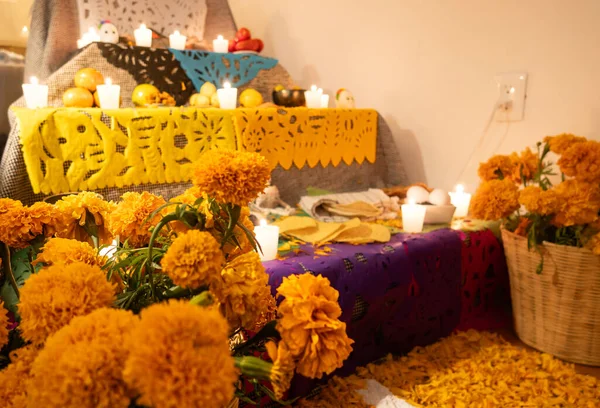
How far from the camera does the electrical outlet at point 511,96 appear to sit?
1.39 meters

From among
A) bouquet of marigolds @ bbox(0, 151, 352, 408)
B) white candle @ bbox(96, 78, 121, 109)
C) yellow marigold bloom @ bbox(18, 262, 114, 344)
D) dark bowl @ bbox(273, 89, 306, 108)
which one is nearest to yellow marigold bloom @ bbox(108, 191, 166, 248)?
bouquet of marigolds @ bbox(0, 151, 352, 408)

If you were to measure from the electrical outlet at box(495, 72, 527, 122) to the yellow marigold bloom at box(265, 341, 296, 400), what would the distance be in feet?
4.39

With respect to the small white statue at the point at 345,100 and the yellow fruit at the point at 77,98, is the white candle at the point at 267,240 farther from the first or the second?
the small white statue at the point at 345,100

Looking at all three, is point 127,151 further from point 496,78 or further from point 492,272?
point 496,78

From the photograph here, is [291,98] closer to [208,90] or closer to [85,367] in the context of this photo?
[208,90]

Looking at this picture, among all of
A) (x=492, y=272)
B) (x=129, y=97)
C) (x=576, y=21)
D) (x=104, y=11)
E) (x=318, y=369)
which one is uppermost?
(x=104, y=11)

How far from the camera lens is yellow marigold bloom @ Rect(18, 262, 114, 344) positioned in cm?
30

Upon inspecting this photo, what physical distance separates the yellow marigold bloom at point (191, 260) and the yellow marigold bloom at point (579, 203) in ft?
3.04

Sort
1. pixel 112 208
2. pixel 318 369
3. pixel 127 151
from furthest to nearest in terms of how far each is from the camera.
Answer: pixel 127 151, pixel 112 208, pixel 318 369

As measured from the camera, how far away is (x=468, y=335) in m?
1.18

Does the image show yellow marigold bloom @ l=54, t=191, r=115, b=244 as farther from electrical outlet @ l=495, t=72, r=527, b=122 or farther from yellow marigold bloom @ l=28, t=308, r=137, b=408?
electrical outlet @ l=495, t=72, r=527, b=122

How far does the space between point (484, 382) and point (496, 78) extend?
95 centimetres

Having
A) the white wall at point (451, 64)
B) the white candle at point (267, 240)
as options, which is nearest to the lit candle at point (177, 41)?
the white wall at point (451, 64)

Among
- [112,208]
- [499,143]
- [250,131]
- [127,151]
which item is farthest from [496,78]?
[112,208]
